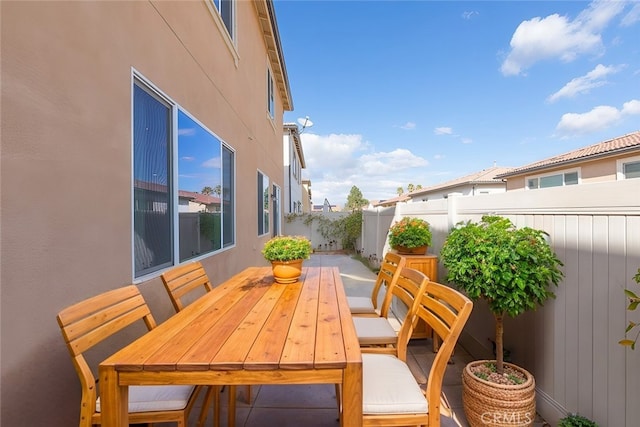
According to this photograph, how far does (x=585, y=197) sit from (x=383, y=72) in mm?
10303

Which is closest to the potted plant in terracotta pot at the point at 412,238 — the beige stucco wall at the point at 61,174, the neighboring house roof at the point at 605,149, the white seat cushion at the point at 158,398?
the beige stucco wall at the point at 61,174

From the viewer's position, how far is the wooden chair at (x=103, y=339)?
3.97 feet

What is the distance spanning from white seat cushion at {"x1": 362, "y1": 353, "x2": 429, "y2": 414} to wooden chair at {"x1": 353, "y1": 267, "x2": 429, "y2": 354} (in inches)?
12.2

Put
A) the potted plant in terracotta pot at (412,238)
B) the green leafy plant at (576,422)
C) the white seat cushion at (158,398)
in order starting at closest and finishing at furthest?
the white seat cushion at (158,398)
the green leafy plant at (576,422)
the potted plant in terracotta pot at (412,238)

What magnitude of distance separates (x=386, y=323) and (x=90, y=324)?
2.00 meters

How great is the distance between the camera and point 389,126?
15297mm

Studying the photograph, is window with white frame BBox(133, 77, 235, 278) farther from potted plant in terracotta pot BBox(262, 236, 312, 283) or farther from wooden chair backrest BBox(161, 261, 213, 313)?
potted plant in terracotta pot BBox(262, 236, 312, 283)

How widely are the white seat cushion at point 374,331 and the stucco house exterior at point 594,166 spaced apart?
35.9ft

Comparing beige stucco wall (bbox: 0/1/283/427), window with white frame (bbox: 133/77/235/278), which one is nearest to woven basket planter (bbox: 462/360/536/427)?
beige stucco wall (bbox: 0/1/283/427)

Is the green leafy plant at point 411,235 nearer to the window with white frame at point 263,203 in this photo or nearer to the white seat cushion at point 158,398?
the white seat cushion at point 158,398

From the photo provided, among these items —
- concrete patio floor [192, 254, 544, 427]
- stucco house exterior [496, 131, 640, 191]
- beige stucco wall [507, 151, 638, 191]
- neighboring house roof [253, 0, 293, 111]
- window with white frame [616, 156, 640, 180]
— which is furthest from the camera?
beige stucco wall [507, 151, 638, 191]

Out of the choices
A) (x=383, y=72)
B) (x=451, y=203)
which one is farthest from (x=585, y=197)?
(x=383, y=72)

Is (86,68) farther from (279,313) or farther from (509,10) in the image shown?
(509,10)

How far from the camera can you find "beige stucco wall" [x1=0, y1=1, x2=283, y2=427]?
123 cm
